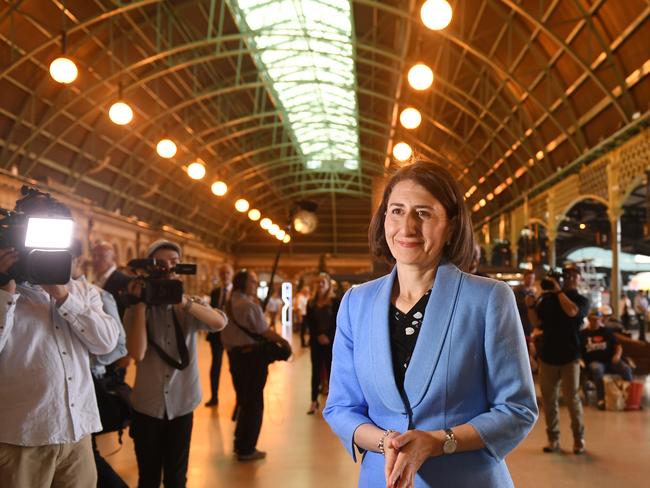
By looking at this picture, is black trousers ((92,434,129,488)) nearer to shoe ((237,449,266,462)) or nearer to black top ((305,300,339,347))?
shoe ((237,449,266,462))

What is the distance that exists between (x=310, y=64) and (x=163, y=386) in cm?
1982

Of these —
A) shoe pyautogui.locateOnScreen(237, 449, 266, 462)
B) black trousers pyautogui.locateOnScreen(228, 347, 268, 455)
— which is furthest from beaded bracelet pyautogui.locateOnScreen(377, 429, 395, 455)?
shoe pyautogui.locateOnScreen(237, 449, 266, 462)

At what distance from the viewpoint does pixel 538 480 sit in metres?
5.00

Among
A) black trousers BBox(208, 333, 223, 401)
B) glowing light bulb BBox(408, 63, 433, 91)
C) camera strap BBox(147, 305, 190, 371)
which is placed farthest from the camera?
glowing light bulb BBox(408, 63, 433, 91)

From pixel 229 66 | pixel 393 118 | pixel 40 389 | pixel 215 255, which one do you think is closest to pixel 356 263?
pixel 215 255

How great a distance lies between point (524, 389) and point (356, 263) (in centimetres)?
4159

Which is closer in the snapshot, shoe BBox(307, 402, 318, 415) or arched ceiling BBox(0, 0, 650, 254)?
shoe BBox(307, 402, 318, 415)

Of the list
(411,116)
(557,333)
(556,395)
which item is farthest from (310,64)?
(556,395)

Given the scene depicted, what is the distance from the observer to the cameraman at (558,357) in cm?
581

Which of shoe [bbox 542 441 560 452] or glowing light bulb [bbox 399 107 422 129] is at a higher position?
glowing light bulb [bbox 399 107 422 129]

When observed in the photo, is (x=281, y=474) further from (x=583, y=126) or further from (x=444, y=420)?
(x=583, y=126)

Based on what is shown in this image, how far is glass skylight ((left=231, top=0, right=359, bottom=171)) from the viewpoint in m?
16.5

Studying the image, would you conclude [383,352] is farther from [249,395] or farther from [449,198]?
[249,395]

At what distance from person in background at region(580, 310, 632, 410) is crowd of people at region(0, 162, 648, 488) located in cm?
617
